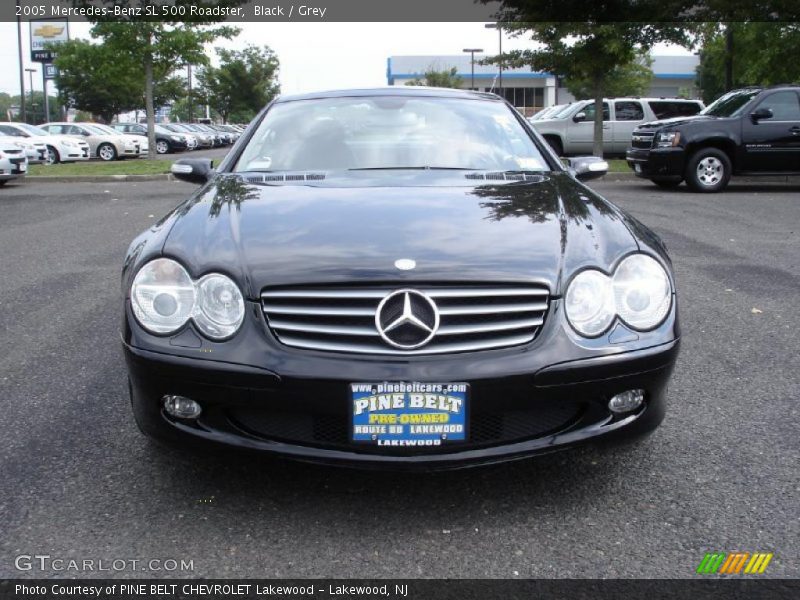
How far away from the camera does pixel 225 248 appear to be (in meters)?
2.65

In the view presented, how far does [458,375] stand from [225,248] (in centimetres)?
88

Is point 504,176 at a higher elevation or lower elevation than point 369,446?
higher

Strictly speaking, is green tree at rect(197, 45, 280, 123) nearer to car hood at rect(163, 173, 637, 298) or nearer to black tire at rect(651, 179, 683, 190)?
black tire at rect(651, 179, 683, 190)

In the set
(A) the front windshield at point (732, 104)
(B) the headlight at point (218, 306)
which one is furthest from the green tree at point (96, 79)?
(B) the headlight at point (218, 306)

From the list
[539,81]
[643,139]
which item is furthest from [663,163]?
[539,81]

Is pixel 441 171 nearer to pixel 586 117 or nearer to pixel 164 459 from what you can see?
pixel 164 459

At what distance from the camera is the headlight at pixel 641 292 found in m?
2.56

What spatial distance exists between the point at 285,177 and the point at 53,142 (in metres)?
23.4

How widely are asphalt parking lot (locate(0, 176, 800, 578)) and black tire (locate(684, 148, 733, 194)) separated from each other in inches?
375

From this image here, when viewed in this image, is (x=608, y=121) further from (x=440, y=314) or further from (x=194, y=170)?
(x=440, y=314)

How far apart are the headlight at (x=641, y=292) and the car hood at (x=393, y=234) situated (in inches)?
2.3

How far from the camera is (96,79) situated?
27.5 metres

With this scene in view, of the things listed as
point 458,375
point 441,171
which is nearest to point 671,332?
point 458,375

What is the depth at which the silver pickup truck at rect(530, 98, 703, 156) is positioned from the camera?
2020 centimetres
